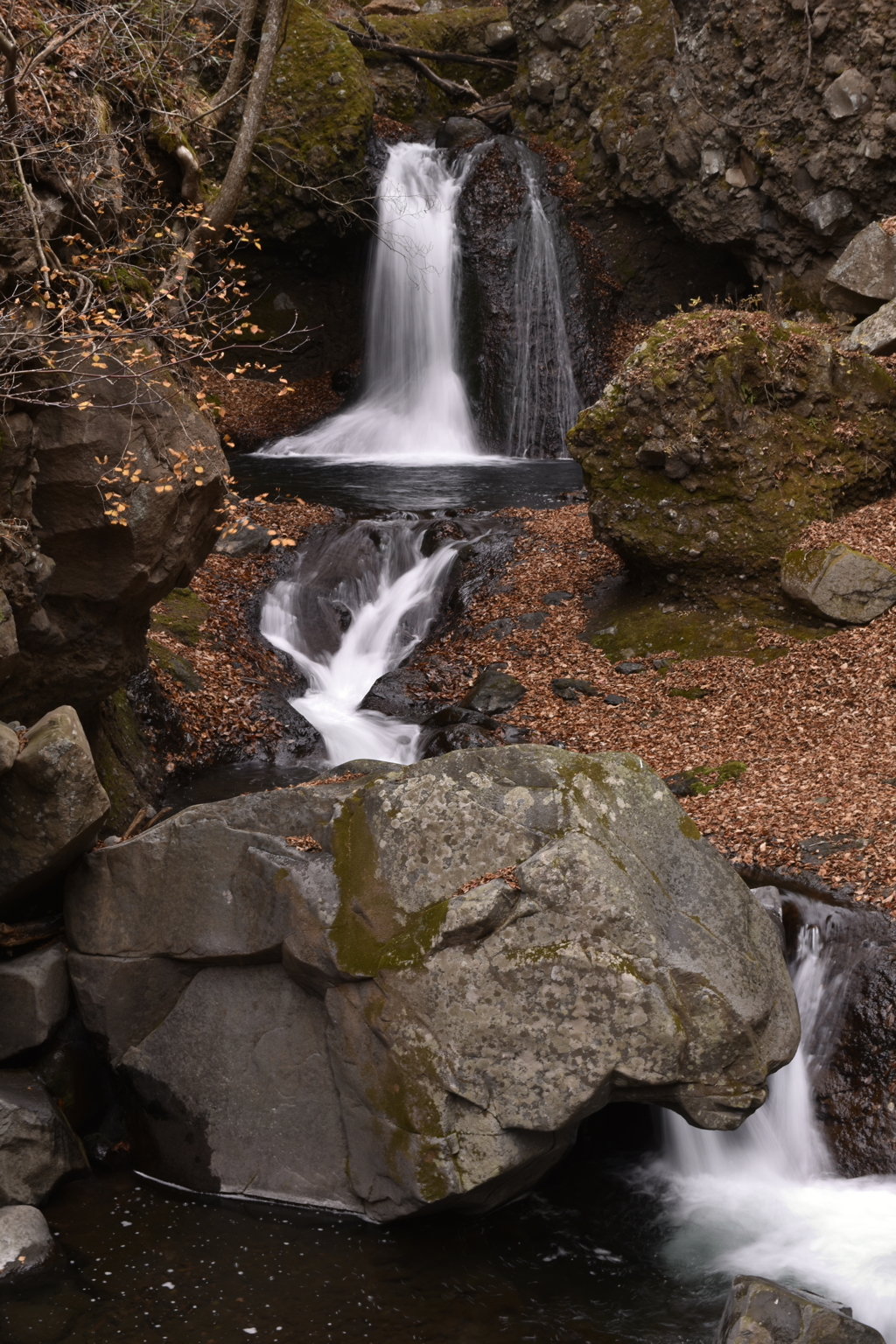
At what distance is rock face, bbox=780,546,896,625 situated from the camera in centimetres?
1081

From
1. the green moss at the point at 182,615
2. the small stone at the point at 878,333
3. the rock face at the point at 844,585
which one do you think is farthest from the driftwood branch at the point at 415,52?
the rock face at the point at 844,585

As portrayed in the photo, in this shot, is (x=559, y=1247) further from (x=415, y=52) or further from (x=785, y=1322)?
(x=415, y=52)

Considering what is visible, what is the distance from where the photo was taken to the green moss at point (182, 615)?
12375 mm

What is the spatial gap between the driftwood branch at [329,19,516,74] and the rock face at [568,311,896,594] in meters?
16.0

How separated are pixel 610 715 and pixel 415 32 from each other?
21.5 m

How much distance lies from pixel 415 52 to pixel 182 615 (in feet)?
59.8

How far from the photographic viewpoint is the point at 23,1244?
5.25 metres

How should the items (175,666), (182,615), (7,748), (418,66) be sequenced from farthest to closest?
(418,66) < (182,615) < (175,666) < (7,748)

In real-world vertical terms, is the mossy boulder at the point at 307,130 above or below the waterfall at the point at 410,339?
above

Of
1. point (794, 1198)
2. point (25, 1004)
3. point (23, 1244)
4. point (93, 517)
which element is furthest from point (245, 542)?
point (794, 1198)

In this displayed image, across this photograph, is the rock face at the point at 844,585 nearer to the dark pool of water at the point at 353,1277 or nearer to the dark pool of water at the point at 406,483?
the dark pool of water at the point at 406,483

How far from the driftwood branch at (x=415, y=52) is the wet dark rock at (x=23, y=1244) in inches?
956

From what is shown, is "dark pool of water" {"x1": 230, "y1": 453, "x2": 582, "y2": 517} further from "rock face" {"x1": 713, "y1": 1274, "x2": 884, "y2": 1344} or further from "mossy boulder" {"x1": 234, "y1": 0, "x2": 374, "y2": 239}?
"rock face" {"x1": 713, "y1": 1274, "x2": 884, "y2": 1344}

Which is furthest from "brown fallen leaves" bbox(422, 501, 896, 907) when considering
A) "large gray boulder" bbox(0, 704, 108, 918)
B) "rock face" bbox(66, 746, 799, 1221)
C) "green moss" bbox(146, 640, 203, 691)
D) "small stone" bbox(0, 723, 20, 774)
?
"small stone" bbox(0, 723, 20, 774)
